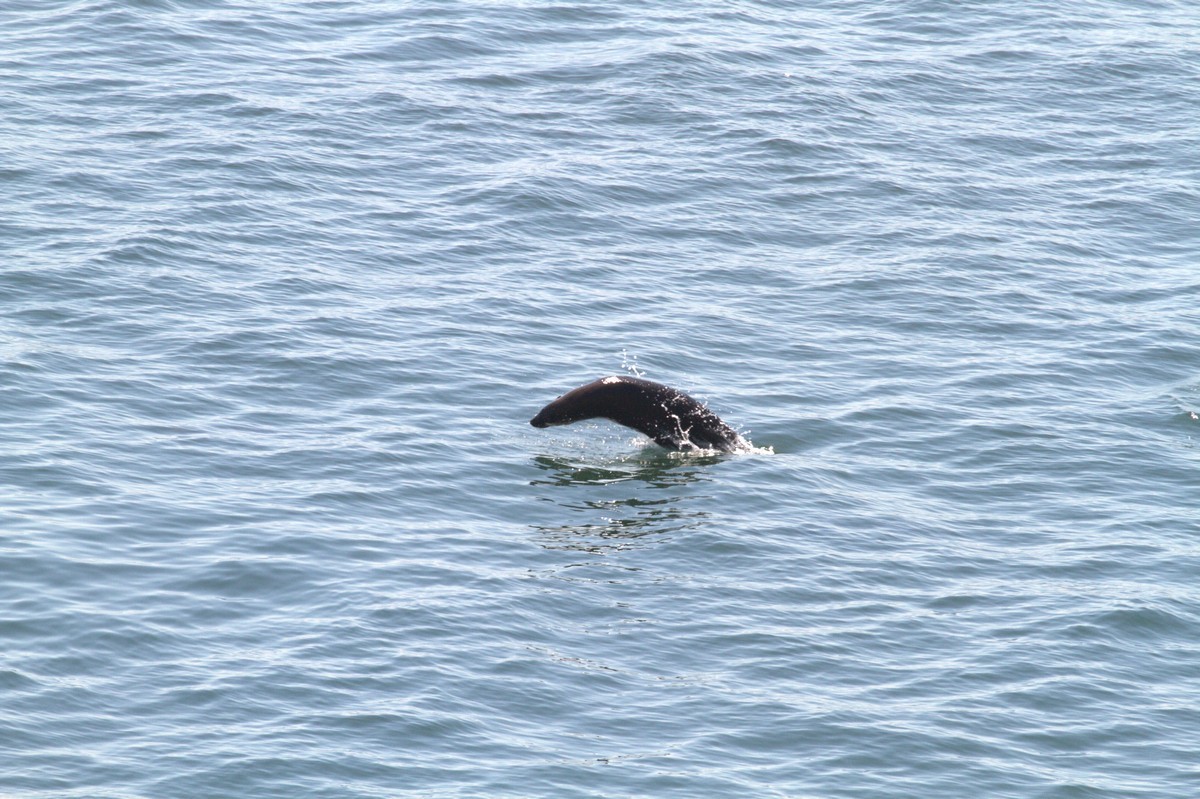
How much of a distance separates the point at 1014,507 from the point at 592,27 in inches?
832

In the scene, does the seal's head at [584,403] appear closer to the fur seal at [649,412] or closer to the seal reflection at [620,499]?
the fur seal at [649,412]

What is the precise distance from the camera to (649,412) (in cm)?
2058

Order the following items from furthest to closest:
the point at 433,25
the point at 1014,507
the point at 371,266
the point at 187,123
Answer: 1. the point at 433,25
2. the point at 187,123
3. the point at 371,266
4. the point at 1014,507

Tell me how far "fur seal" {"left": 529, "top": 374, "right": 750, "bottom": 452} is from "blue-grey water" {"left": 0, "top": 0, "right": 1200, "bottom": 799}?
372 mm

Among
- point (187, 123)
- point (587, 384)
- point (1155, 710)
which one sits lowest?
point (1155, 710)

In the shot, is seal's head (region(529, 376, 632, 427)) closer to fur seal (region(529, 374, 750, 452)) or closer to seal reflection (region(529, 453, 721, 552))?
fur seal (region(529, 374, 750, 452))

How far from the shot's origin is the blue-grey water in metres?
14.5

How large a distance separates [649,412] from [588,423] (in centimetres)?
144

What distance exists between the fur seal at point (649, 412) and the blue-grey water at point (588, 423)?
0.37 m

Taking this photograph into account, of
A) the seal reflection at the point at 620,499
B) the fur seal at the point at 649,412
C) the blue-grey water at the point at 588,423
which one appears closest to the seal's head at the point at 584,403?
the fur seal at the point at 649,412

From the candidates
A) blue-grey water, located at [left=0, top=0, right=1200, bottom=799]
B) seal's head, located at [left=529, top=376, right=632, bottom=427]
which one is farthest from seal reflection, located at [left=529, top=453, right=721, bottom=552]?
seal's head, located at [left=529, top=376, right=632, bottom=427]

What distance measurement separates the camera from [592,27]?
125 feet

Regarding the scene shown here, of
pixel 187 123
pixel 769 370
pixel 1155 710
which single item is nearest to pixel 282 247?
pixel 187 123

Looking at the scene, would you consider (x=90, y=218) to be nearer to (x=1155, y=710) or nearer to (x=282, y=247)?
(x=282, y=247)
